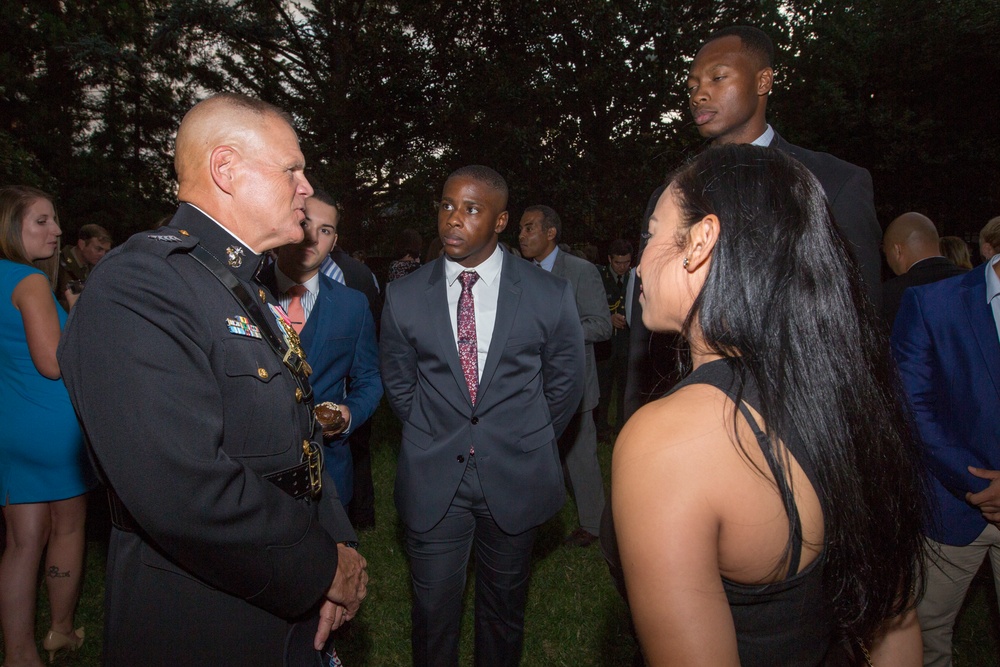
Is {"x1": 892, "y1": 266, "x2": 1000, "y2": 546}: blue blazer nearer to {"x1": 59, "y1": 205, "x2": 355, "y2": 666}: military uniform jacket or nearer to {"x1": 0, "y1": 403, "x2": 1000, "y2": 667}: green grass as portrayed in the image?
{"x1": 0, "y1": 403, "x2": 1000, "y2": 667}: green grass

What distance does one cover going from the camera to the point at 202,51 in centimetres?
1526

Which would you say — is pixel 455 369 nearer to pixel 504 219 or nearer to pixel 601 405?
pixel 504 219

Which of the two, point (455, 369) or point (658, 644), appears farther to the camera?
point (455, 369)

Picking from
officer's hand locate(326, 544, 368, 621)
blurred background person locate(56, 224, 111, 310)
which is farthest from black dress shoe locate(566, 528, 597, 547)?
blurred background person locate(56, 224, 111, 310)

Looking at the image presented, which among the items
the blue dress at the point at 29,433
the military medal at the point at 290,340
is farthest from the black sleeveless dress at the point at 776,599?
the blue dress at the point at 29,433

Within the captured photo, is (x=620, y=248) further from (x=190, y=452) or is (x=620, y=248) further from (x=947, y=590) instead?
(x=190, y=452)

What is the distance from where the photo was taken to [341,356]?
10.9ft

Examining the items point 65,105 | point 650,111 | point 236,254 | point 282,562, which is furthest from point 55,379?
point 65,105

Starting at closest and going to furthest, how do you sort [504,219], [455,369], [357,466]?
[455,369] < [504,219] < [357,466]

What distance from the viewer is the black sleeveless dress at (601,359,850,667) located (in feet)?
3.77

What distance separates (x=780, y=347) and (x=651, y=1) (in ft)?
51.6

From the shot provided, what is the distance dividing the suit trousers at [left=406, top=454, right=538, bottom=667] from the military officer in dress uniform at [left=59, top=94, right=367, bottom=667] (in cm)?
93

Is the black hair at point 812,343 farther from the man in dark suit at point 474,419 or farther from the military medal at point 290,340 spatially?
the man in dark suit at point 474,419

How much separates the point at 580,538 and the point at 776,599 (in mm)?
3789
